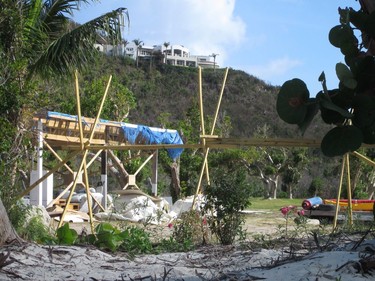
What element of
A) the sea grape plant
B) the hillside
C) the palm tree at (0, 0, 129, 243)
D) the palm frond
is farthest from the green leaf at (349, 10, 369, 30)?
the hillside

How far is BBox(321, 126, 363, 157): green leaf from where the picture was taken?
346 cm

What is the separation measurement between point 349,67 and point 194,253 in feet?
13.0

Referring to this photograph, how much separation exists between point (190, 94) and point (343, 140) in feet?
193

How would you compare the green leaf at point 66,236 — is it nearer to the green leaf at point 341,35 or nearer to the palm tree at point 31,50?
the palm tree at point 31,50

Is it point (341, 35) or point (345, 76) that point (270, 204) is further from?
point (345, 76)

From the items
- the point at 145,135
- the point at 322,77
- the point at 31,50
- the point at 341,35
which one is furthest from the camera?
the point at 145,135

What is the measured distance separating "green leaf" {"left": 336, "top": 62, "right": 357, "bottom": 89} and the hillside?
152ft

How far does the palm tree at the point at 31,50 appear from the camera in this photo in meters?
10.3

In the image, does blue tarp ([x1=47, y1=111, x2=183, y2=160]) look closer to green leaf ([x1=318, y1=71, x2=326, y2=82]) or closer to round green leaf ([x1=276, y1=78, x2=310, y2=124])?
round green leaf ([x1=276, y1=78, x2=310, y2=124])

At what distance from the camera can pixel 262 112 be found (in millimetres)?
59688

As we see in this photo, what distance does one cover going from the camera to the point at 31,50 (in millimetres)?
11367

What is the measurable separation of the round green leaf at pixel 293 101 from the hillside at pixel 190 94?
46.4m

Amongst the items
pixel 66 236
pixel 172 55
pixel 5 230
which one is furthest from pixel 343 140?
pixel 172 55

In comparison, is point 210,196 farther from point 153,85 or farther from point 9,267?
point 153,85
